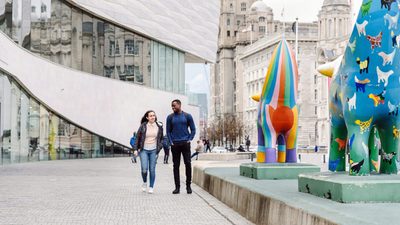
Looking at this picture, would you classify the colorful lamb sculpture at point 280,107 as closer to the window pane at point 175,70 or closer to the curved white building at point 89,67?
the curved white building at point 89,67

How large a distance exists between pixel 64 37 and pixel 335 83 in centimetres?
3464

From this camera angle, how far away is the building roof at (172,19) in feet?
152

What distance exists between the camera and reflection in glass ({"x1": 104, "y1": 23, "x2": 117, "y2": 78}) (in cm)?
4625

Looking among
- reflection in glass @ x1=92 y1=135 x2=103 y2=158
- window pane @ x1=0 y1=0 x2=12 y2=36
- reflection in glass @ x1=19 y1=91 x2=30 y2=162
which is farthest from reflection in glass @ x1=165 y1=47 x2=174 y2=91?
window pane @ x1=0 y1=0 x2=12 y2=36

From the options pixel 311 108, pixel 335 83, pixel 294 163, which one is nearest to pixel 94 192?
pixel 294 163

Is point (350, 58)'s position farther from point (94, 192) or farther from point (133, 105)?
point (133, 105)

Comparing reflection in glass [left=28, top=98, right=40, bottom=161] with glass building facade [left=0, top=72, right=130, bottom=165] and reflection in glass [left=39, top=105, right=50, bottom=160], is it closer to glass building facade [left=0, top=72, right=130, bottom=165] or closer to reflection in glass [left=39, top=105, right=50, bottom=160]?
glass building facade [left=0, top=72, right=130, bottom=165]

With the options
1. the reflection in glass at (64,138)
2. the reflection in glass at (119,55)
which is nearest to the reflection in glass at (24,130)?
the reflection in glass at (64,138)

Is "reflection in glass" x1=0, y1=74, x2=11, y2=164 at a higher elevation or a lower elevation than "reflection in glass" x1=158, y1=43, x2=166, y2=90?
lower

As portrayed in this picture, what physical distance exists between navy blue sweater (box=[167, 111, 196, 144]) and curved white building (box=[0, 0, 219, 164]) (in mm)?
17173

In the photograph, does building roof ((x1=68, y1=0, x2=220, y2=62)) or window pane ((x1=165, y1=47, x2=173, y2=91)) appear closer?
building roof ((x1=68, y1=0, x2=220, y2=62))

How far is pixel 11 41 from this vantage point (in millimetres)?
31234

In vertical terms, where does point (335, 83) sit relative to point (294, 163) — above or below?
above

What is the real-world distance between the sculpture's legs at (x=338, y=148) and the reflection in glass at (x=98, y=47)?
37032mm
